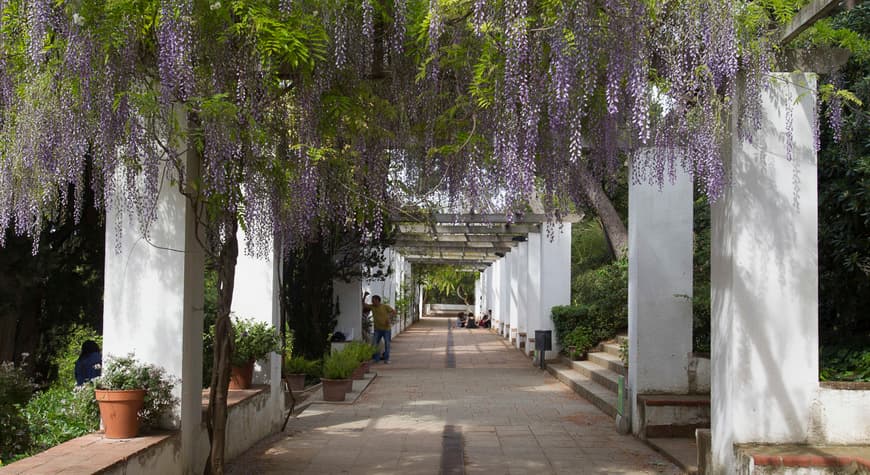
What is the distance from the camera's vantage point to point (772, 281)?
5121 millimetres

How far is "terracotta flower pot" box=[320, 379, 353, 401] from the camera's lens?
34.6 feet

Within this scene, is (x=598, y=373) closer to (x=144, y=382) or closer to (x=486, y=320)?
(x=144, y=382)

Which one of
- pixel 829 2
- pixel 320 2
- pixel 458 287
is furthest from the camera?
pixel 458 287

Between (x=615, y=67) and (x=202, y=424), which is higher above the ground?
(x=615, y=67)

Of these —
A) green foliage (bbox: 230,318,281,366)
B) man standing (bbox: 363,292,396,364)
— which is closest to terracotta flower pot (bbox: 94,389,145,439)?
green foliage (bbox: 230,318,281,366)

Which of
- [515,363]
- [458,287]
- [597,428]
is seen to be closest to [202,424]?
[597,428]

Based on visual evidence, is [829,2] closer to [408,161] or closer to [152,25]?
[408,161]

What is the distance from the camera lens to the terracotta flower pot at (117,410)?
4.77 m

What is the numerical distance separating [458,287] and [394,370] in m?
34.8

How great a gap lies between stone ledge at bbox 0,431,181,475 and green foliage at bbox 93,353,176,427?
13 cm

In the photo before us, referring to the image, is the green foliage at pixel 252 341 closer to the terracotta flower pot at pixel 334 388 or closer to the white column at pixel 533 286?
the terracotta flower pot at pixel 334 388

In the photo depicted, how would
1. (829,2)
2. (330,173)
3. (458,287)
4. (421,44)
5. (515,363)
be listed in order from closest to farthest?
(829,2), (421,44), (330,173), (515,363), (458,287)

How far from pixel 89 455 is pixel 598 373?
8039mm

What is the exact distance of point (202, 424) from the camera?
5.63 m
